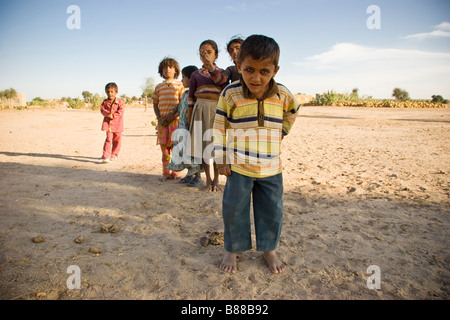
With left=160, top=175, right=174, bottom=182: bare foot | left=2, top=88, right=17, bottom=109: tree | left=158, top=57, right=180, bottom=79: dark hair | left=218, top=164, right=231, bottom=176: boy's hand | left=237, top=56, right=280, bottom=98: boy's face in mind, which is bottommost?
left=160, top=175, right=174, bottom=182: bare foot

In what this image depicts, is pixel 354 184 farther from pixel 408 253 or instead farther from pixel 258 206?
pixel 258 206

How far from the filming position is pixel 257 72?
1.80 metres

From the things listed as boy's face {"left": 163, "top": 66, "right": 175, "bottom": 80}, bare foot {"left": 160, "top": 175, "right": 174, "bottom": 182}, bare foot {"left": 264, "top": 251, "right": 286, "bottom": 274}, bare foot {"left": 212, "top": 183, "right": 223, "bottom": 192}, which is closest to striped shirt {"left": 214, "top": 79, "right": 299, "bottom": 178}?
bare foot {"left": 264, "top": 251, "right": 286, "bottom": 274}

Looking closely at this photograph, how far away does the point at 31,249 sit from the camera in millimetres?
2277

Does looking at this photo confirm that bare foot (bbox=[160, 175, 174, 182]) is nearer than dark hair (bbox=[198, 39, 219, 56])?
No

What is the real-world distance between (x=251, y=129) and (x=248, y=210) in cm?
60

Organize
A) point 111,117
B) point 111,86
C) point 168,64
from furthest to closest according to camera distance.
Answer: point 111,117
point 111,86
point 168,64

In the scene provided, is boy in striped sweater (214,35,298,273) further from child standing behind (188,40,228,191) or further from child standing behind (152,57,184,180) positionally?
child standing behind (152,57,184,180)

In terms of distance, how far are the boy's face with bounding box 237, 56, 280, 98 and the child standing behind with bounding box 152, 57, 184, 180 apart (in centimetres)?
255

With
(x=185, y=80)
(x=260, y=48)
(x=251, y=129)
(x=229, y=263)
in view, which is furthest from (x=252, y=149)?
(x=185, y=80)

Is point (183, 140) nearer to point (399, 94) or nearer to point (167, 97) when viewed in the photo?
point (167, 97)

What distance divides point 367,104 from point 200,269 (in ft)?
84.1

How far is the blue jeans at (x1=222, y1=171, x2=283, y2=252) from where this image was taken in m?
1.98

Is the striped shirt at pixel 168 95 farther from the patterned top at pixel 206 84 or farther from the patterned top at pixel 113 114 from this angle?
the patterned top at pixel 113 114
